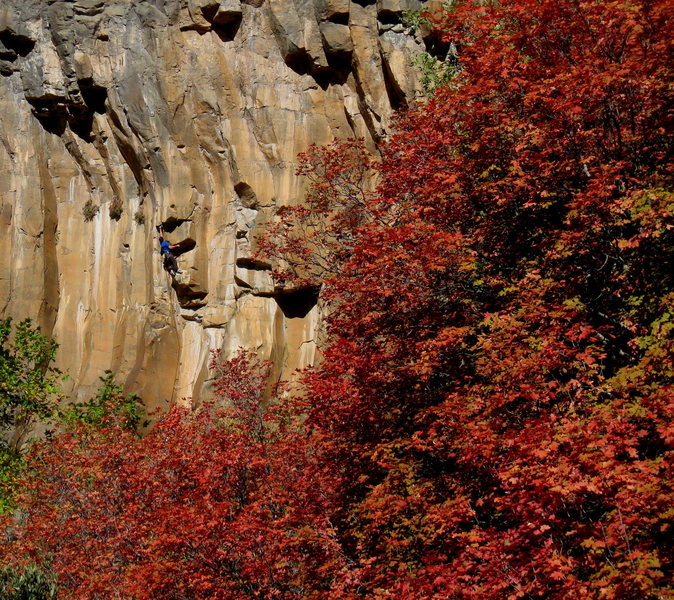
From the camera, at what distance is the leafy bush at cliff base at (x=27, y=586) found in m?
10.9

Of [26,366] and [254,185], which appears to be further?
[26,366]

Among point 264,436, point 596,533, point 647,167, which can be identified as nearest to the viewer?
point 596,533

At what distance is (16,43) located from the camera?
27.0 metres

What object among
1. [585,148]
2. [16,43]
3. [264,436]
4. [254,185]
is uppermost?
[16,43]

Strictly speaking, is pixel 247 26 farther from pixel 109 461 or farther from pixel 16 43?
pixel 109 461

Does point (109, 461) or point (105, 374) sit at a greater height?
point (105, 374)

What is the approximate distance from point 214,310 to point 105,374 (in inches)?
213

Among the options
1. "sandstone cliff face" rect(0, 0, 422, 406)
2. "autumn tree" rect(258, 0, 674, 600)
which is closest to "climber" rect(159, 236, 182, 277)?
"sandstone cliff face" rect(0, 0, 422, 406)

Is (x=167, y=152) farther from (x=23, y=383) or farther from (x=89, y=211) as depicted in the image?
(x=23, y=383)

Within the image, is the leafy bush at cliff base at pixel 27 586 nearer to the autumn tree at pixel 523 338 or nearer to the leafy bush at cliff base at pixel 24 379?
the autumn tree at pixel 523 338

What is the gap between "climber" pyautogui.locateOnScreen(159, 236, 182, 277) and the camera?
24203 millimetres

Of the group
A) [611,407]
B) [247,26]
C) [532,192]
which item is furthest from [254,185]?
[611,407]

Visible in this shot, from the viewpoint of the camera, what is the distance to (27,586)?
1142 centimetres

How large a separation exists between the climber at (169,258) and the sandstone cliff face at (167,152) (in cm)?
30
